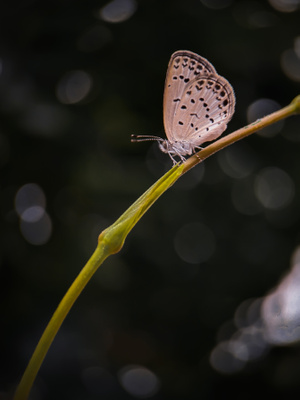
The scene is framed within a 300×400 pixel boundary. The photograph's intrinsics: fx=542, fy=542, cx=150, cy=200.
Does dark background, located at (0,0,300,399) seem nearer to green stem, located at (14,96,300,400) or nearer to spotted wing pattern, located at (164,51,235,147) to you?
spotted wing pattern, located at (164,51,235,147)

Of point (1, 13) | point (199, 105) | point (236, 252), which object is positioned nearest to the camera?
point (199, 105)

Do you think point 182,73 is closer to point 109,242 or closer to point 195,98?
point 195,98

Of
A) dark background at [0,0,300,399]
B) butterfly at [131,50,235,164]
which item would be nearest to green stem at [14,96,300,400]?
butterfly at [131,50,235,164]

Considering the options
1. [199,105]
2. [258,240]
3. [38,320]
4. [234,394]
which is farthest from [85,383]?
[199,105]

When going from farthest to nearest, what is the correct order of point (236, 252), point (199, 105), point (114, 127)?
point (236, 252) < point (114, 127) < point (199, 105)

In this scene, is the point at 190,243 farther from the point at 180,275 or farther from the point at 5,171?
the point at 5,171

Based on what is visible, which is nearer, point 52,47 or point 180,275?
point 52,47

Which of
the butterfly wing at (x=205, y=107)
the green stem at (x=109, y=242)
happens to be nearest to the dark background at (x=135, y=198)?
the butterfly wing at (x=205, y=107)

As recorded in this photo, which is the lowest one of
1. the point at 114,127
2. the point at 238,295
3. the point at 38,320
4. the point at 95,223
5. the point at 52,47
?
the point at 238,295
